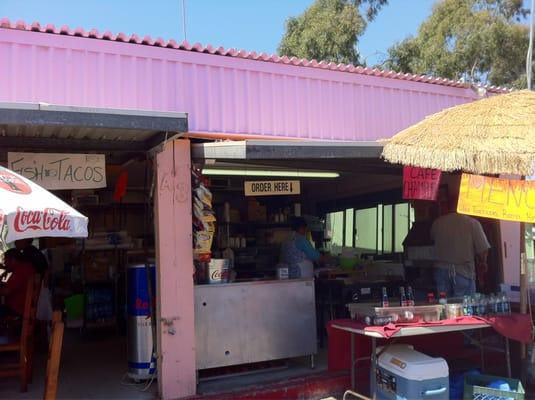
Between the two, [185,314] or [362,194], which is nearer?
[185,314]

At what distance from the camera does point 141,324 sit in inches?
232

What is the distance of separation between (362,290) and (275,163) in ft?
7.75

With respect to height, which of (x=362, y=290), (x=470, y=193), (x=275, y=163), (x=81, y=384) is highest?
(x=275, y=163)

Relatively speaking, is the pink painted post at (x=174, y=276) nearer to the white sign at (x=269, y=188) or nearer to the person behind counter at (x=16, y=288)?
the white sign at (x=269, y=188)

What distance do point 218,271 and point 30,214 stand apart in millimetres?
2826

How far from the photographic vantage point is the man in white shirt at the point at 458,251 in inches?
277

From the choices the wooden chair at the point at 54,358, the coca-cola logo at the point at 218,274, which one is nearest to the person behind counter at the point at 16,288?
the coca-cola logo at the point at 218,274

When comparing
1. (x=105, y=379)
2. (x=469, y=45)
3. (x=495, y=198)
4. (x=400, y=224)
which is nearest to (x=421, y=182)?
(x=495, y=198)

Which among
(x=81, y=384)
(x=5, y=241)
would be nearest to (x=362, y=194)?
(x=81, y=384)

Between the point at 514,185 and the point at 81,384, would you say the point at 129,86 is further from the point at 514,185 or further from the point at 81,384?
the point at 514,185

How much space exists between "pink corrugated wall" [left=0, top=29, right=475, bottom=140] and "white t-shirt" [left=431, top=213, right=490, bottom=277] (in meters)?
1.47

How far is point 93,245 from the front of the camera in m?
9.35

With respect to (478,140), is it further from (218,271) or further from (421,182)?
(218,271)

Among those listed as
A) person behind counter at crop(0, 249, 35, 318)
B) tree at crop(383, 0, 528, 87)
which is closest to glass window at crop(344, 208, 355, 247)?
person behind counter at crop(0, 249, 35, 318)
